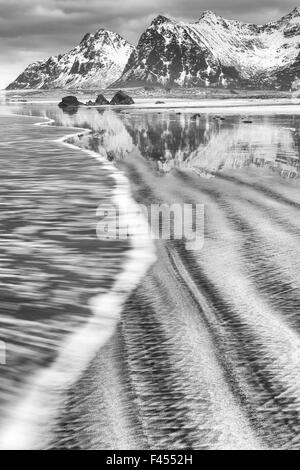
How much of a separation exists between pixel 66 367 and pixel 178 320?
93 centimetres

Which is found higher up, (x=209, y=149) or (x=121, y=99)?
(x=121, y=99)

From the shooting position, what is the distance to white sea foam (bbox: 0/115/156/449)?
105 inches

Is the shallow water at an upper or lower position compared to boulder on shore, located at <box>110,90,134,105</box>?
lower

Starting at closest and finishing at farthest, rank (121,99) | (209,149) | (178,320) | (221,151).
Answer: (178,320) < (221,151) < (209,149) < (121,99)

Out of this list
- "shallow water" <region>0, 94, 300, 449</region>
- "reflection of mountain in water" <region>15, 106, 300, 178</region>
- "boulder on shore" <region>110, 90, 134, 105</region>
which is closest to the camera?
"shallow water" <region>0, 94, 300, 449</region>

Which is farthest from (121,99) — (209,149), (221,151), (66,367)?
(66,367)

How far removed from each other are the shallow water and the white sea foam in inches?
2.7

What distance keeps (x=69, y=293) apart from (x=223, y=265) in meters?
1.54

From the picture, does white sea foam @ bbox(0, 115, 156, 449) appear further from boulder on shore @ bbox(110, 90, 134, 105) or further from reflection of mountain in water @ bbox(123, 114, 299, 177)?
boulder on shore @ bbox(110, 90, 134, 105)

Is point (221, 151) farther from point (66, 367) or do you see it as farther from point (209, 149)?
point (66, 367)

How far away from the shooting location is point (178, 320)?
3.79 meters

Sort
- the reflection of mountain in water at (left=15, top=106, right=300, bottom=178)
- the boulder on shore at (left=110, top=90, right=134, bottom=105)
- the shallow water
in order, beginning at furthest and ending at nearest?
the boulder on shore at (left=110, top=90, right=134, bottom=105), the reflection of mountain in water at (left=15, top=106, right=300, bottom=178), the shallow water

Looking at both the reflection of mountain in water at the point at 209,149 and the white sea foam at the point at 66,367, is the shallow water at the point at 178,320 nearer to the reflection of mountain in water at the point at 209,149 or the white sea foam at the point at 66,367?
the white sea foam at the point at 66,367

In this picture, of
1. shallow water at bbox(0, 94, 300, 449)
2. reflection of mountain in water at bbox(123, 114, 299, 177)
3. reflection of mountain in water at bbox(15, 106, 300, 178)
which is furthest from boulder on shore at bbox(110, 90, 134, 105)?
shallow water at bbox(0, 94, 300, 449)
